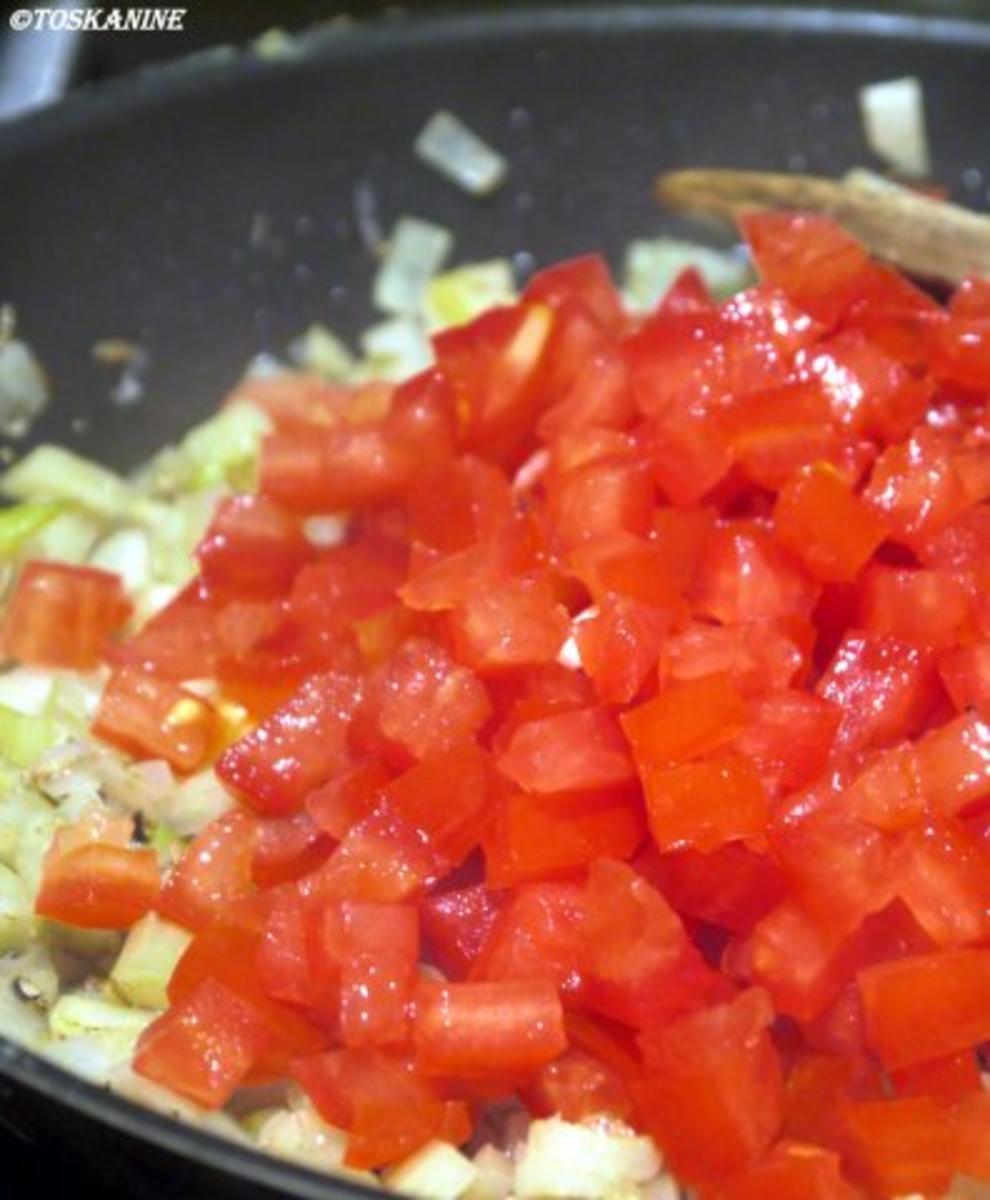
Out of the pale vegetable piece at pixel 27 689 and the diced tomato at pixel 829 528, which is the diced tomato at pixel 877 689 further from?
the pale vegetable piece at pixel 27 689

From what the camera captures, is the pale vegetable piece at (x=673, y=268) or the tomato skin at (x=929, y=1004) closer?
the tomato skin at (x=929, y=1004)

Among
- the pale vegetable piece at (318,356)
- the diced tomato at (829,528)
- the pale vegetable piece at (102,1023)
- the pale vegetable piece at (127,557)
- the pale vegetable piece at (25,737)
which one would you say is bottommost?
the pale vegetable piece at (102,1023)

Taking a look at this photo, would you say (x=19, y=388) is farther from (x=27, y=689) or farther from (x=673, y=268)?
(x=673, y=268)

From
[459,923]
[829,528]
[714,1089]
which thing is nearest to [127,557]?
[459,923]

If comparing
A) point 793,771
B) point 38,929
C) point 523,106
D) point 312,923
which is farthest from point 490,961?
point 523,106

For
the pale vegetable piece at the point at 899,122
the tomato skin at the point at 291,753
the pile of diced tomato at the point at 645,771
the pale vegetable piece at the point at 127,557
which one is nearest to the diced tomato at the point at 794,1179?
the pile of diced tomato at the point at 645,771

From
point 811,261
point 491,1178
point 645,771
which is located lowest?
point 491,1178
